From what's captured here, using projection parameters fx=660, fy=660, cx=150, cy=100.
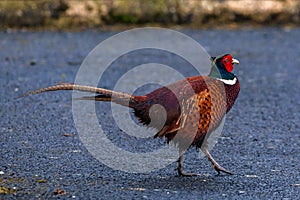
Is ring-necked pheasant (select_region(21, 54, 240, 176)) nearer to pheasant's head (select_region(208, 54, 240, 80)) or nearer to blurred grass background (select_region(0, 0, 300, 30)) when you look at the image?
pheasant's head (select_region(208, 54, 240, 80))

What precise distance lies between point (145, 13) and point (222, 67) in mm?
7913

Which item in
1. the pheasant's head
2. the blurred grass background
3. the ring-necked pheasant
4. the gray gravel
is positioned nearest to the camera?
the gray gravel

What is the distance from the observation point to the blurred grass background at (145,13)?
41.6 feet

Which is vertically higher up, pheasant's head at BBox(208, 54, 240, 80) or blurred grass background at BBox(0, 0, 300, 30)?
pheasant's head at BBox(208, 54, 240, 80)

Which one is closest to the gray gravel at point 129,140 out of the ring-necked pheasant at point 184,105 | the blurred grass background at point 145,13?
the ring-necked pheasant at point 184,105

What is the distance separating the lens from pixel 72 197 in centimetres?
451

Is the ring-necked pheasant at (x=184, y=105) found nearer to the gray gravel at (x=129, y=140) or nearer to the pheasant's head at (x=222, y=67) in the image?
the pheasant's head at (x=222, y=67)

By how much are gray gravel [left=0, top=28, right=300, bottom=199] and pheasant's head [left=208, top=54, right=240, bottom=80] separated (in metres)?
0.79

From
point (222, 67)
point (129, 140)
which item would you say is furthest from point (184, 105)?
point (129, 140)

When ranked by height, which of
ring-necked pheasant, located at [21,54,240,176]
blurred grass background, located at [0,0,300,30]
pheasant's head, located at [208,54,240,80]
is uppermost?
pheasant's head, located at [208,54,240,80]

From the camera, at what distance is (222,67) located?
17.4 feet

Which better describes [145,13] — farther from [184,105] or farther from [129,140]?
[184,105]

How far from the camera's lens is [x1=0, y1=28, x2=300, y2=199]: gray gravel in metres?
4.84

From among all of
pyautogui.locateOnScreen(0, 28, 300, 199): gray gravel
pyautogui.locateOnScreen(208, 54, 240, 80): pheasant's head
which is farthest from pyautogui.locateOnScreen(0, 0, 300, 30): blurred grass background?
pyautogui.locateOnScreen(208, 54, 240, 80): pheasant's head
